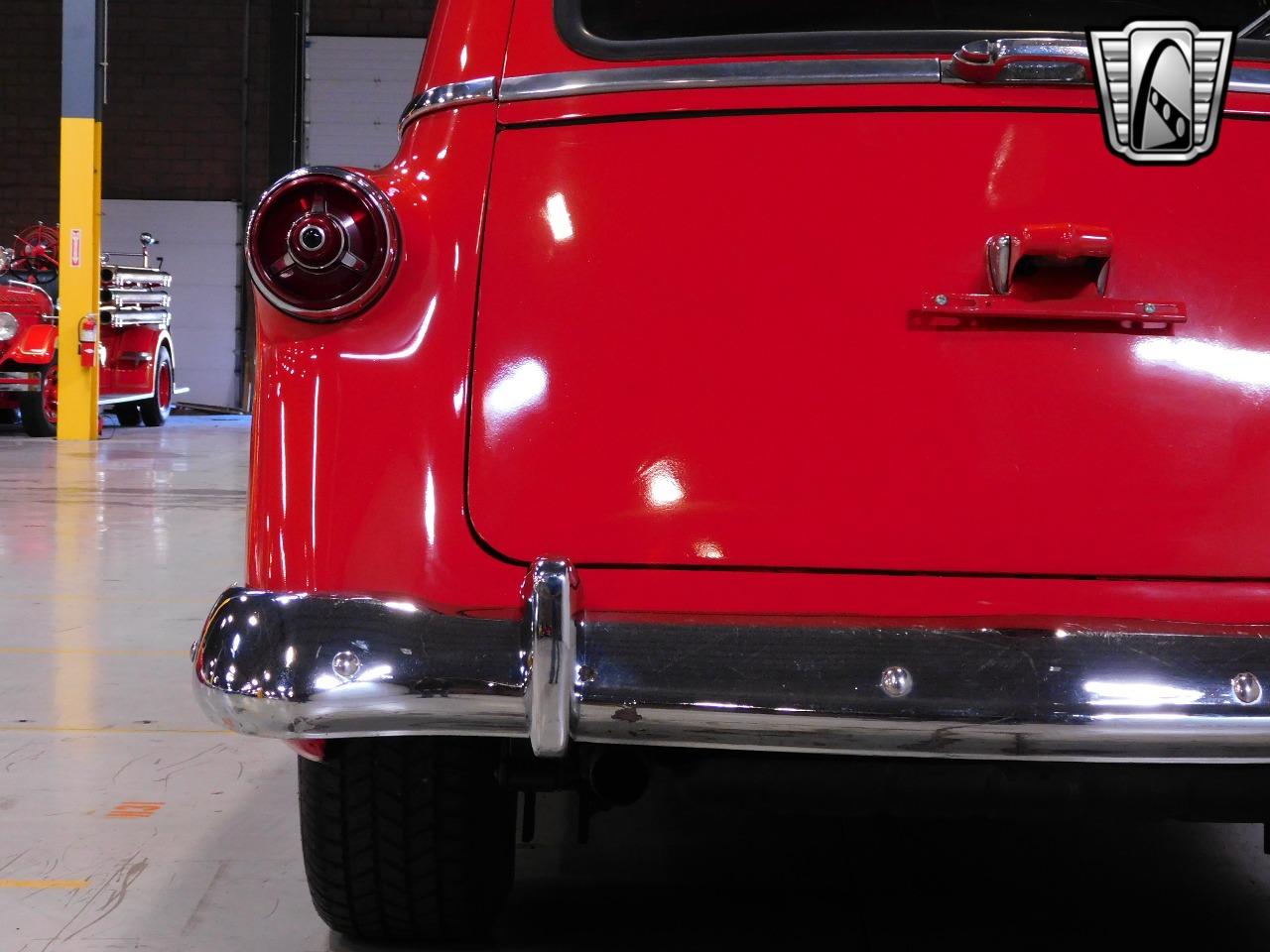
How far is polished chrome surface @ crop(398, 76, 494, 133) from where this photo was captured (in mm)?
1932

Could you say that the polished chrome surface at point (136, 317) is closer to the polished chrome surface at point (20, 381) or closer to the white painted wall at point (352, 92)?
the polished chrome surface at point (20, 381)

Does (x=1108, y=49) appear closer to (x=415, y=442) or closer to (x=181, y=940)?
(x=415, y=442)

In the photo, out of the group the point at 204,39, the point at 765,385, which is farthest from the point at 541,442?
the point at 204,39

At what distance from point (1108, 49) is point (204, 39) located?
20352mm

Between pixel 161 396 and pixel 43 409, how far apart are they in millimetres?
2467

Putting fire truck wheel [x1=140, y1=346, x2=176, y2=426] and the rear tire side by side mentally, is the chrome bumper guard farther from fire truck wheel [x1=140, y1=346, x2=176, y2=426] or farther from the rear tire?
fire truck wheel [x1=140, y1=346, x2=176, y2=426]

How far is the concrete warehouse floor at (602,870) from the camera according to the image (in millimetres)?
2209

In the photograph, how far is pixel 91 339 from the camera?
1323cm

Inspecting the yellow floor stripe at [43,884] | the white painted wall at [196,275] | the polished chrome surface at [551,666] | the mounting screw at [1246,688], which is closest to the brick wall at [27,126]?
the white painted wall at [196,275]

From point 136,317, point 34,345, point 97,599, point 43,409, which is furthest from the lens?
point 136,317

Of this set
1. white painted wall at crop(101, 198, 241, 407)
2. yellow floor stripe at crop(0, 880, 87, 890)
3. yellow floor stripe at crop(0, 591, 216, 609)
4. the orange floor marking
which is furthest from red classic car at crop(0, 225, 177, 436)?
yellow floor stripe at crop(0, 880, 87, 890)

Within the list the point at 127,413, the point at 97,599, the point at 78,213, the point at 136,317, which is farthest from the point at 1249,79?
the point at 127,413

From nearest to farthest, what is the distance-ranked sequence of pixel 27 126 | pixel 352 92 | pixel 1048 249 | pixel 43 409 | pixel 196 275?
pixel 1048 249, pixel 43 409, pixel 352 92, pixel 196 275, pixel 27 126

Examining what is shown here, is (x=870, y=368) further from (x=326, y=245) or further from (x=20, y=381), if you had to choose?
(x=20, y=381)
